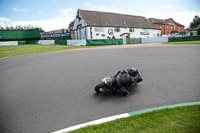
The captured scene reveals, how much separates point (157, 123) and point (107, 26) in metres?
39.2

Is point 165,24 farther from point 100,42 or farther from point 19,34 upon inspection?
point 19,34

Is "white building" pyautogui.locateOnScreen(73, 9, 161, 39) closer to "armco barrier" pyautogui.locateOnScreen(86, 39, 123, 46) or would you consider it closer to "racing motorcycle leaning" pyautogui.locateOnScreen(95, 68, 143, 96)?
"armco barrier" pyautogui.locateOnScreen(86, 39, 123, 46)

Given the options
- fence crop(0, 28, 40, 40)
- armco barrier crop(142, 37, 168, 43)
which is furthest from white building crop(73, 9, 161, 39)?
fence crop(0, 28, 40, 40)

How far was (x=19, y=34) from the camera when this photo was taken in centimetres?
4112

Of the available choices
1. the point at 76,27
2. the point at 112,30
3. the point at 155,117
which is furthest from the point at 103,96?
the point at 76,27

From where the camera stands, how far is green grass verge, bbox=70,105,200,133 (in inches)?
78.4

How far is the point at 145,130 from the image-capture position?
201cm

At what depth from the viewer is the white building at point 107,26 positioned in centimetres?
3672

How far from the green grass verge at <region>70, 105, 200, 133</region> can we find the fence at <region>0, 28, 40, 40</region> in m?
45.1

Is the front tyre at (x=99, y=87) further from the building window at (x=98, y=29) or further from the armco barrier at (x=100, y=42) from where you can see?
the building window at (x=98, y=29)

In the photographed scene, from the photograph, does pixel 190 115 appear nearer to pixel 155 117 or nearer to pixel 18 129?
pixel 155 117

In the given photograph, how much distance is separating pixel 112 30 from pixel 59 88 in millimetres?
→ 38143

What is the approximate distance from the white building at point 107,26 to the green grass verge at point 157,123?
35325mm

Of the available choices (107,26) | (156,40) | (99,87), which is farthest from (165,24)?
(99,87)
